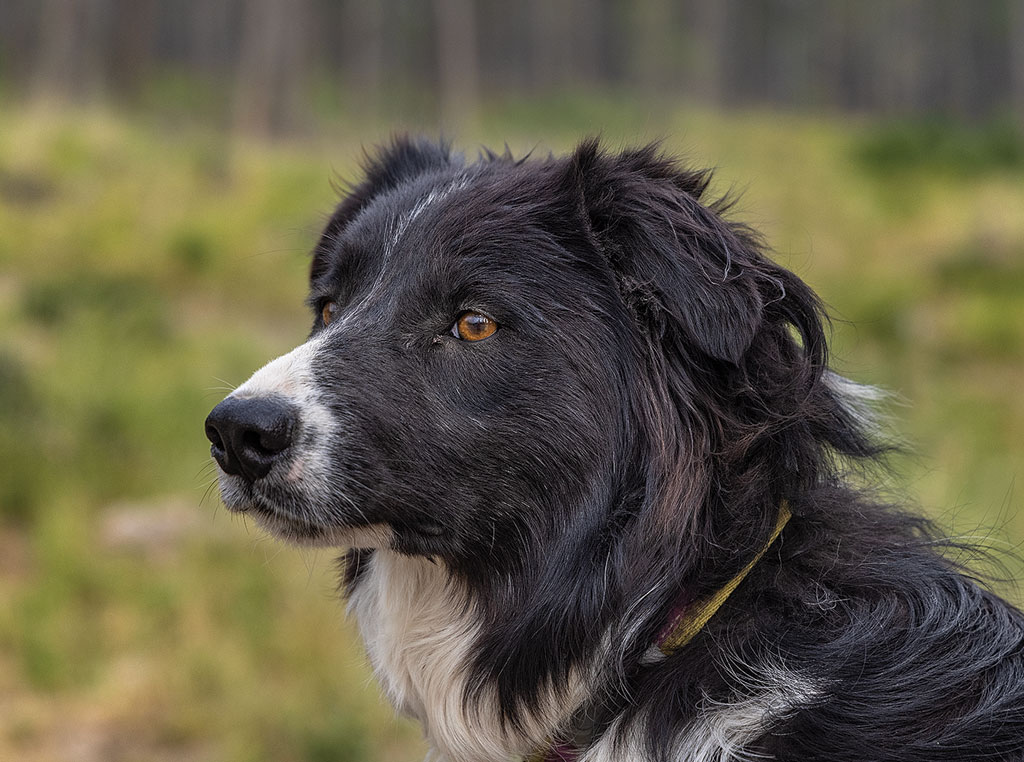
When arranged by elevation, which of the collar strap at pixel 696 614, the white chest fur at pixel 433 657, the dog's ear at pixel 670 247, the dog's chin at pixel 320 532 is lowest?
the white chest fur at pixel 433 657

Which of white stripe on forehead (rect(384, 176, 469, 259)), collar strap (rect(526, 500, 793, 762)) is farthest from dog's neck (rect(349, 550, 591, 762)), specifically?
white stripe on forehead (rect(384, 176, 469, 259))

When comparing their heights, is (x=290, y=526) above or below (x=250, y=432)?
below

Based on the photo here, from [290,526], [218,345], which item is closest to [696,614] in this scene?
[290,526]

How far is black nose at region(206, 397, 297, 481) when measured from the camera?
2393mm

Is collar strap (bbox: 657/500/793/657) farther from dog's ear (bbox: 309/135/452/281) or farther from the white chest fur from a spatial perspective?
dog's ear (bbox: 309/135/452/281)

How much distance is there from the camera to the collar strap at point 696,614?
243 cm

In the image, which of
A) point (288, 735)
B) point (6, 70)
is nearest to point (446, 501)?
point (288, 735)

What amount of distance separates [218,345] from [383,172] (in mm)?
4762

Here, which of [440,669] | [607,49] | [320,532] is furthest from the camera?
[607,49]

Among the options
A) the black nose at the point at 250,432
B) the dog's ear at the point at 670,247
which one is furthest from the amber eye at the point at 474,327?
the black nose at the point at 250,432

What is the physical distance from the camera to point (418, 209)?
9.56ft

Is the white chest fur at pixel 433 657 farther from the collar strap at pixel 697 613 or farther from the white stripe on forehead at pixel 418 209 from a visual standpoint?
the white stripe on forehead at pixel 418 209

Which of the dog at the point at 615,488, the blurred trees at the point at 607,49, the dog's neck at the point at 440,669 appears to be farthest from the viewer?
the blurred trees at the point at 607,49

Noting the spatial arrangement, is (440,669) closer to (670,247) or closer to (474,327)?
(474,327)
